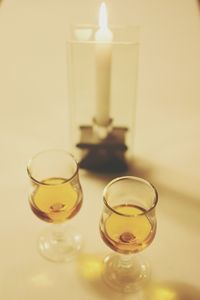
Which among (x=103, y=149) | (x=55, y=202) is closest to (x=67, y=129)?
(x=103, y=149)

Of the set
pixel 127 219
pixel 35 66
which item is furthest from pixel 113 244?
pixel 35 66

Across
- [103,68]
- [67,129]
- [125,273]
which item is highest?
[103,68]

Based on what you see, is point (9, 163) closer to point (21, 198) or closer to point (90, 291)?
point (21, 198)

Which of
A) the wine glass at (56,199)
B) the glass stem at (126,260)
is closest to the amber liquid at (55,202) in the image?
the wine glass at (56,199)

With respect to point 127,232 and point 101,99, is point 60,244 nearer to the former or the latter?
point 127,232

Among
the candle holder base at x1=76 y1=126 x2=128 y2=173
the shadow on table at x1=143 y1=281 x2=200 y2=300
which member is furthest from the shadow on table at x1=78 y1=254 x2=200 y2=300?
the candle holder base at x1=76 y1=126 x2=128 y2=173

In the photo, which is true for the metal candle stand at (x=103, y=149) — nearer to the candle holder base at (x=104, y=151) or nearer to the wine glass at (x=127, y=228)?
the candle holder base at (x=104, y=151)
